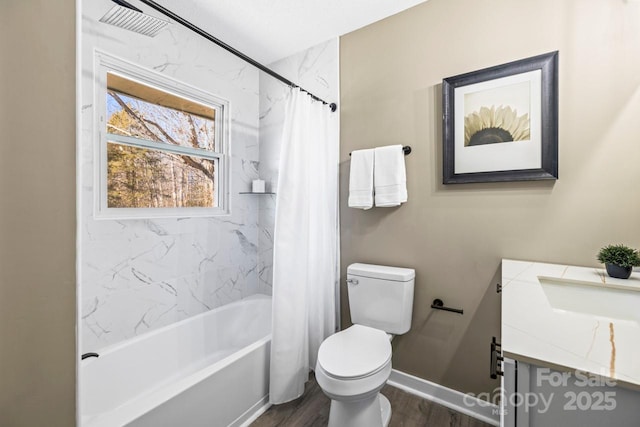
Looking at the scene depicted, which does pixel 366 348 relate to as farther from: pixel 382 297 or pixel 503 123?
pixel 503 123

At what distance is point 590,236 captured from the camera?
4.50 feet

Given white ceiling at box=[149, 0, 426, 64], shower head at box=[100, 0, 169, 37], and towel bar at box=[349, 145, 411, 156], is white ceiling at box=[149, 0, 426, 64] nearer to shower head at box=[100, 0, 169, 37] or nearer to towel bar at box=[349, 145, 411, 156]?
shower head at box=[100, 0, 169, 37]

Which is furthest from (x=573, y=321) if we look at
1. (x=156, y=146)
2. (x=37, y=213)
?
(x=156, y=146)

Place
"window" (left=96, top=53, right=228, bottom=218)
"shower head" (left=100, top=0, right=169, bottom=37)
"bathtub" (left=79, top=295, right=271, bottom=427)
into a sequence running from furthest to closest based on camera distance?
"window" (left=96, top=53, right=228, bottom=218) < "shower head" (left=100, top=0, right=169, bottom=37) < "bathtub" (left=79, top=295, right=271, bottom=427)

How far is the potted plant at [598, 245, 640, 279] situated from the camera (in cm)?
117

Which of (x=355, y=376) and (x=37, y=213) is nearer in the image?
(x=37, y=213)

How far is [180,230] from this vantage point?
201 cm

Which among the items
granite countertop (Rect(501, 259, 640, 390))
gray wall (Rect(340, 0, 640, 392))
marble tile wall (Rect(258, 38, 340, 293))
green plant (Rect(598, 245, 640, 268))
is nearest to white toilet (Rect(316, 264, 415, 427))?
gray wall (Rect(340, 0, 640, 392))

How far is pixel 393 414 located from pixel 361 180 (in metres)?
1.48

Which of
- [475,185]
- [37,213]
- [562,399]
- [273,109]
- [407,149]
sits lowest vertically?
[562,399]

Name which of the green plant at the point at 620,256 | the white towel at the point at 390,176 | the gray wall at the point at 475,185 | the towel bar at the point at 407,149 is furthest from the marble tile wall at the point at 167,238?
the green plant at the point at 620,256

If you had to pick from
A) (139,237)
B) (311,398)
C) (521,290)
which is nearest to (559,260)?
(521,290)

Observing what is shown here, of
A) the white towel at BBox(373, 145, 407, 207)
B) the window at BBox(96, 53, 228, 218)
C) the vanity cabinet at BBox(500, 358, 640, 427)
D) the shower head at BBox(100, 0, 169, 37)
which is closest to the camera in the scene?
the vanity cabinet at BBox(500, 358, 640, 427)

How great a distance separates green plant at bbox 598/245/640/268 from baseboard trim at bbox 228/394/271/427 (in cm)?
195
